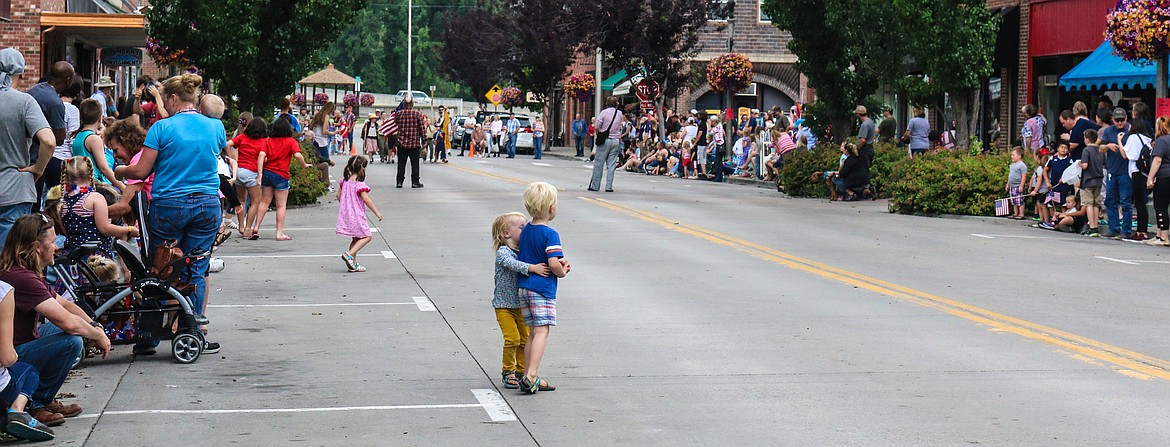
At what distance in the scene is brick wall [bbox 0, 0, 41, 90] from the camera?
28.4 meters

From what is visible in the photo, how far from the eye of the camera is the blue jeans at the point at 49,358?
761cm

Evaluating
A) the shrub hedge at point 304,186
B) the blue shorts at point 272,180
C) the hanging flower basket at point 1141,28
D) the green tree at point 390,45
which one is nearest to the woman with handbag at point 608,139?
the shrub hedge at point 304,186

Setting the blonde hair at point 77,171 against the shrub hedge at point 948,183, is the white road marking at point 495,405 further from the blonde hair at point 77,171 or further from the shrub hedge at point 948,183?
the shrub hedge at point 948,183

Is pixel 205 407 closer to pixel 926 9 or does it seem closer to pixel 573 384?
pixel 573 384

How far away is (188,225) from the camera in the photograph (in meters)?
10.4

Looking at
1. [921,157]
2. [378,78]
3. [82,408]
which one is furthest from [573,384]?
[378,78]

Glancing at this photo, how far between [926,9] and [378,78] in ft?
285

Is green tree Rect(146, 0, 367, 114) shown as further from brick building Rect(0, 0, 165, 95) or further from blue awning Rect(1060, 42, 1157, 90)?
blue awning Rect(1060, 42, 1157, 90)

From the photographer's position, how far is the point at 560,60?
66.4m

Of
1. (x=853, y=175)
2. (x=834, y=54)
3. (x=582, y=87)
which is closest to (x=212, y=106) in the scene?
(x=853, y=175)

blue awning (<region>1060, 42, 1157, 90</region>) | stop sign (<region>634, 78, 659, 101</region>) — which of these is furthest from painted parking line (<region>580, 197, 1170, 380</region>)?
stop sign (<region>634, 78, 659, 101</region>)

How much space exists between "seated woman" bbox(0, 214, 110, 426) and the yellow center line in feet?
20.2

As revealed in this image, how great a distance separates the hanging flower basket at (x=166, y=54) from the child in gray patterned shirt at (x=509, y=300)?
1935cm

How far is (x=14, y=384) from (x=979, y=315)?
7.51 meters
